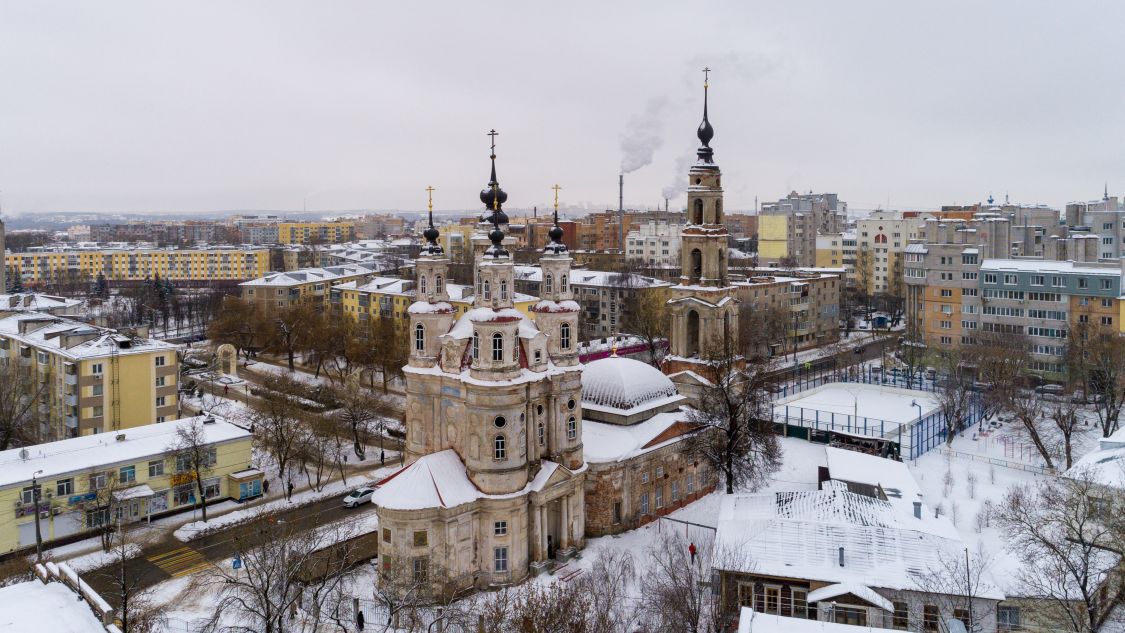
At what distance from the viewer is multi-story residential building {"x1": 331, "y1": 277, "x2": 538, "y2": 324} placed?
69312 mm

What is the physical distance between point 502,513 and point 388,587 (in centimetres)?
402

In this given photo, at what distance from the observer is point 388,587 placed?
2400 centimetres

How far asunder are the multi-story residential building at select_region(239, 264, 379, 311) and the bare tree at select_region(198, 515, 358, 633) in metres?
52.7

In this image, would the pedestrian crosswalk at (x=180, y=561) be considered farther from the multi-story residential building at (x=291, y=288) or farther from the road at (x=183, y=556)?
the multi-story residential building at (x=291, y=288)

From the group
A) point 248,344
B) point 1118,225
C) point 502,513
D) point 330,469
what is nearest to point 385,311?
point 248,344

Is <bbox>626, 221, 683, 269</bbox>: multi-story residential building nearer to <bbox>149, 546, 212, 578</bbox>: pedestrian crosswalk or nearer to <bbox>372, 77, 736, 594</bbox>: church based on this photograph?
<bbox>372, 77, 736, 594</bbox>: church

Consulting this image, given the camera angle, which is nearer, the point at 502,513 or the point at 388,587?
the point at 388,587

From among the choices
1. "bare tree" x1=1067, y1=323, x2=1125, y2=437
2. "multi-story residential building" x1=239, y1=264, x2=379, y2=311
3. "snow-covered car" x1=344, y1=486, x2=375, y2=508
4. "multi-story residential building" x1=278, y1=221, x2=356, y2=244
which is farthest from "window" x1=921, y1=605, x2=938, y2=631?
"multi-story residential building" x1=278, y1=221, x2=356, y2=244

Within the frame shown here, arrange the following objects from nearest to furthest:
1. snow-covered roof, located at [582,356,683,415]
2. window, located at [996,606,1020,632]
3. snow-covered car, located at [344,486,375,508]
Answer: window, located at [996,606,1020,632] → snow-covered roof, located at [582,356,683,415] → snow-covered car, located at [344,486,375,508]

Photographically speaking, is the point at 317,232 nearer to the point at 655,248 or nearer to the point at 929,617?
the point at 655,248

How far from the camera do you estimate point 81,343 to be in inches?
1626

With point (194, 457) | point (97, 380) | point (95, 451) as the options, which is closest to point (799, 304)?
point (194, 457)

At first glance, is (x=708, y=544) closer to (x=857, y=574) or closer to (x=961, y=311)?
(x=857, y=574)

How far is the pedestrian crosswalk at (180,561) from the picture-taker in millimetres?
27062
